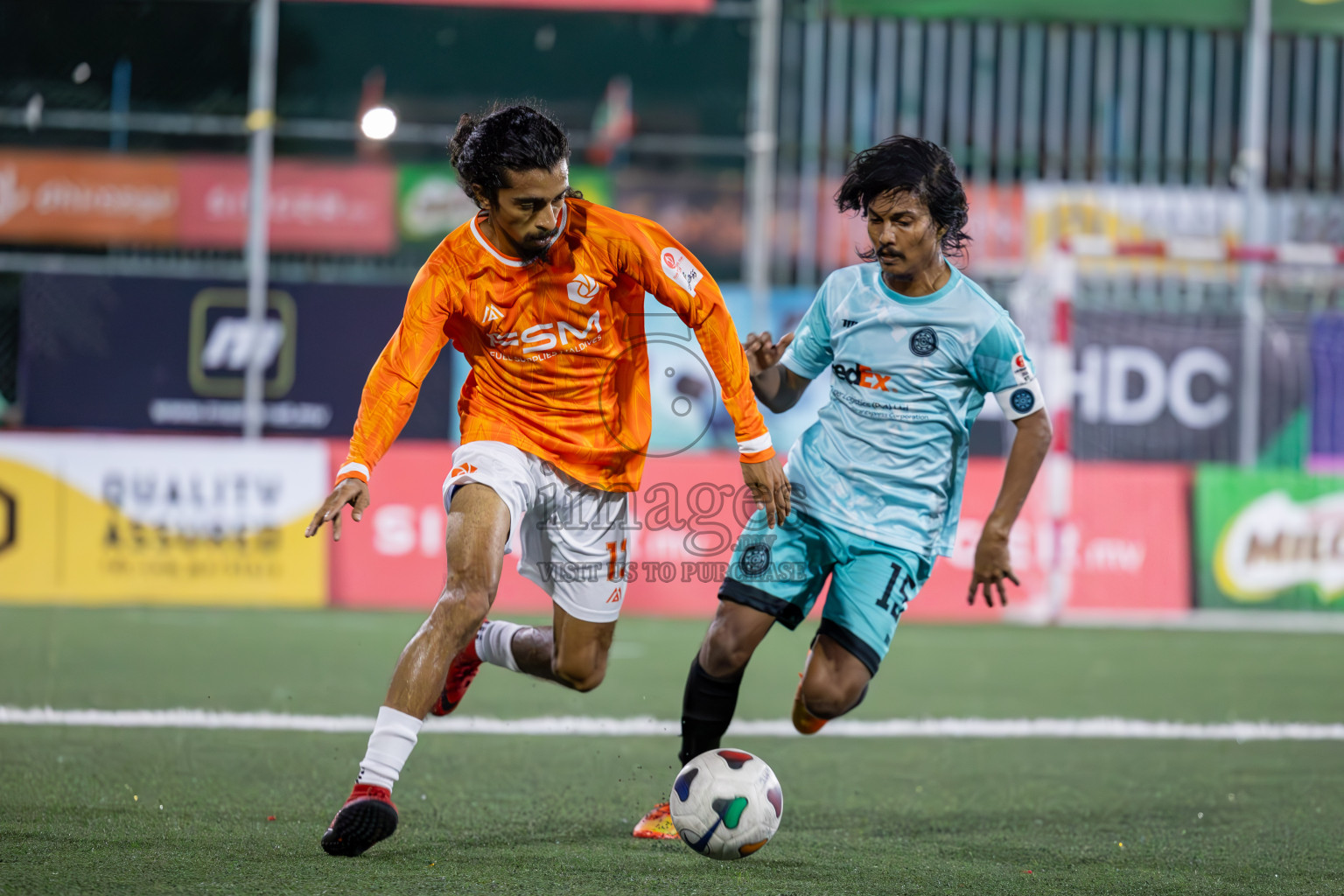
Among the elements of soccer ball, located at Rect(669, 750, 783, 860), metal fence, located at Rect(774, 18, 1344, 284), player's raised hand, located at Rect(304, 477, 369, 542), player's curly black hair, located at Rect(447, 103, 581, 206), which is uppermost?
metal fence, located at Rect(774, 18, 1344, 284)

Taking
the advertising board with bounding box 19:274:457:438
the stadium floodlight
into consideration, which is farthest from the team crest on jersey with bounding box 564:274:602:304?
the advertising board with bounding box 19:274:457:438

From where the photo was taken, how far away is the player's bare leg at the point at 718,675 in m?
4.79

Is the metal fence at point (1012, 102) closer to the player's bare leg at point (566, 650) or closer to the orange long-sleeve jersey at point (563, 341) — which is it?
the player's bare leg at point (566, 650)

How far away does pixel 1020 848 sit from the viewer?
456 cm

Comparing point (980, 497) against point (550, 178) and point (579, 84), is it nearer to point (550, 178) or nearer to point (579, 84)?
point (550, 178)

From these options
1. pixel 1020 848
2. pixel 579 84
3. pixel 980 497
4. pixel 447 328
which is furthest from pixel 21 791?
pixel 579 84

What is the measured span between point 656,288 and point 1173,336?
429 inches

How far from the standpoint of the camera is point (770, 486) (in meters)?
4.55

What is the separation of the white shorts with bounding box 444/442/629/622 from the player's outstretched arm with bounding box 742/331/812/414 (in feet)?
1.91

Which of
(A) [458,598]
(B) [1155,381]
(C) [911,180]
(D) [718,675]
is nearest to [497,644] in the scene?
(D) [718,675]

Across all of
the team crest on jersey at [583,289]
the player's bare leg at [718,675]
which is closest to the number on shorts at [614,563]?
the player's bare leg at [718,675]

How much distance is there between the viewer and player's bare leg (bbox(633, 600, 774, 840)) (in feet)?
15.7

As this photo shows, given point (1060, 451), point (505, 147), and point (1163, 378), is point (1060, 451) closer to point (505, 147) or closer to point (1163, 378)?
point (1163, 378)

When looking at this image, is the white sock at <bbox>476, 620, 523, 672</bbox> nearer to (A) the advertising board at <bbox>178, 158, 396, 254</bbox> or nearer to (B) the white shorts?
(B) the white shorts
